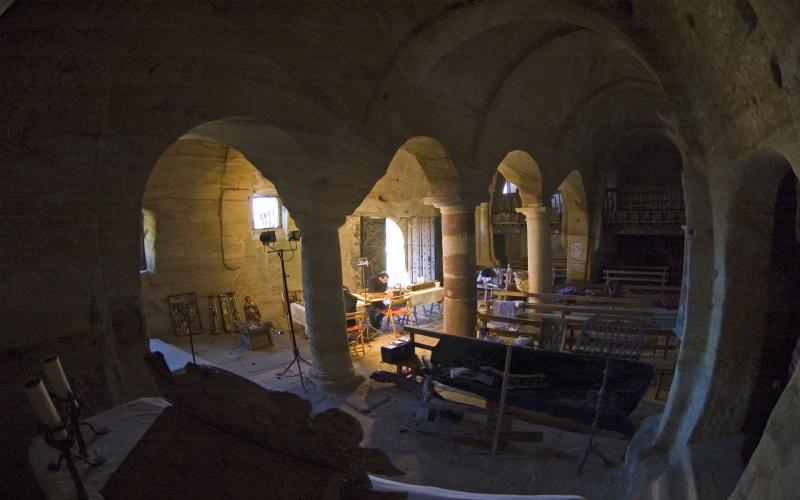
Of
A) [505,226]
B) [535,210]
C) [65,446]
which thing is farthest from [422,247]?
[65,446]

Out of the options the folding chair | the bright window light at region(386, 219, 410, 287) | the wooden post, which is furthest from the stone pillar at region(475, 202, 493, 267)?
the wooden post

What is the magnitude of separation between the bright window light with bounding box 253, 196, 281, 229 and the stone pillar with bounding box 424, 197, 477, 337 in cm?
551

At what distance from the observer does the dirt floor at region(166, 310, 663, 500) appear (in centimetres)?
429

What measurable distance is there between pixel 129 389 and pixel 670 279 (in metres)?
17.9

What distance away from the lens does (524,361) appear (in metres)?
5.61

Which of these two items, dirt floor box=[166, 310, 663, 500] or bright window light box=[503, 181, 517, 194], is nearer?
dirt floor box=[166, 310, 663, 500]

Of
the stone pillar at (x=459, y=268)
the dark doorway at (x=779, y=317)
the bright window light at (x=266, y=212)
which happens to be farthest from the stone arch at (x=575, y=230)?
the dark doorway at (x=779, y=317)

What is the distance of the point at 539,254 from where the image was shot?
445 inches

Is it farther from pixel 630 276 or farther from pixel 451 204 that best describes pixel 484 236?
pixel 451 204

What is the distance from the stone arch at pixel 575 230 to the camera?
14289mm

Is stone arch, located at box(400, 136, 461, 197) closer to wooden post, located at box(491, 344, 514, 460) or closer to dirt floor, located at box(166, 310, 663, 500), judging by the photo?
dirt floor, located at box(166, 310, 663, 500)

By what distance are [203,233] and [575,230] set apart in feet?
38.2

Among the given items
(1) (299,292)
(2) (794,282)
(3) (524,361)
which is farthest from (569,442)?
(1) (299,292)

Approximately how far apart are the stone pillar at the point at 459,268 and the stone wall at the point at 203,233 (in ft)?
17.8
